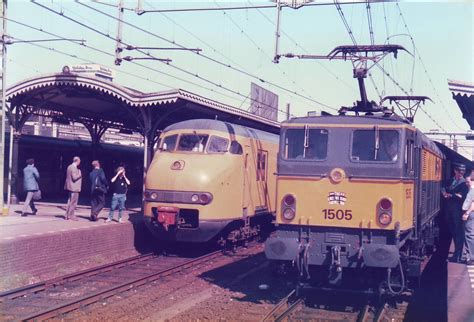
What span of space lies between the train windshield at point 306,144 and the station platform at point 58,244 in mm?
5643

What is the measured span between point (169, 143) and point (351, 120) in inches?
249

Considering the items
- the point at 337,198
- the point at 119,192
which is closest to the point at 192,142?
the point at 119,192

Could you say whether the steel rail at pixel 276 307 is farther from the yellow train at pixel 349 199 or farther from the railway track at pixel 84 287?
the railway track at pixel 84 287

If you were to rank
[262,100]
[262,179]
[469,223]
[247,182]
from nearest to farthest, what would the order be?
1. [469,223]
2. [247,182]
3. [262,179]
4. [262,100]

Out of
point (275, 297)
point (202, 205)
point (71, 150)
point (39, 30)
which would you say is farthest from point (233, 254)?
point (71, 150)

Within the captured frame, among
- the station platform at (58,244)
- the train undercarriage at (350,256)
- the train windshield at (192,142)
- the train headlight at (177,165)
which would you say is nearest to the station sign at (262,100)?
the station platform at (58,244)

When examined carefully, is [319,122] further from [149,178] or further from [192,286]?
[149,178]

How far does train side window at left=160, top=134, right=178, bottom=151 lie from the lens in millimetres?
15445

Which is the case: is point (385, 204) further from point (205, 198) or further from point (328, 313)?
point (205, 198)

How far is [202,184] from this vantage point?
1412cm

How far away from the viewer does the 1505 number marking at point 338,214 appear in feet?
32.9

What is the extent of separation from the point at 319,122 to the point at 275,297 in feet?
10.7

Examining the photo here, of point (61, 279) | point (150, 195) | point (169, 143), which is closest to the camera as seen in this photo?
point (61, 279)

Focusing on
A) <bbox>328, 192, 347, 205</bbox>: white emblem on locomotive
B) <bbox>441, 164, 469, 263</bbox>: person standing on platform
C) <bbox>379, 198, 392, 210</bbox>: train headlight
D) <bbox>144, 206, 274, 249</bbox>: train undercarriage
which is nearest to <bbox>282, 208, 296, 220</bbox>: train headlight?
<bbox>328, 192, 347, 205</bbox>: white emblem on locomotive
